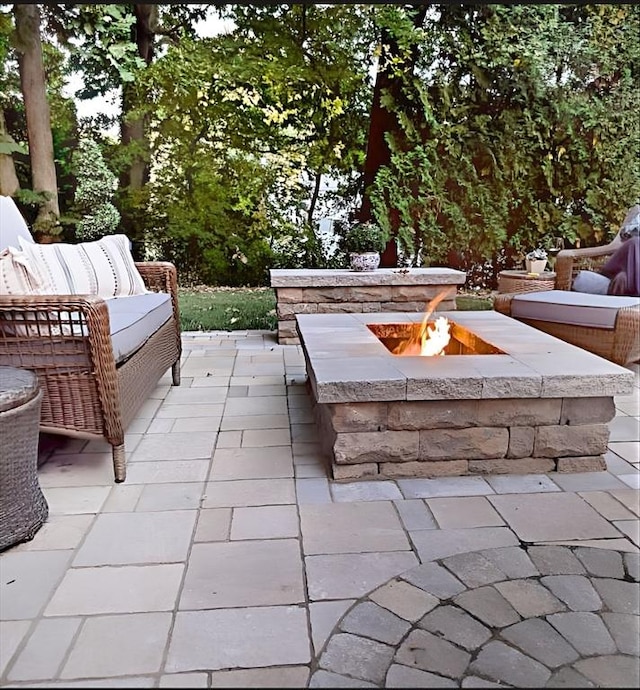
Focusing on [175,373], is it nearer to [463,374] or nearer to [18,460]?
[18,460]

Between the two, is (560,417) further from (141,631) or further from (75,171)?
(75,171)

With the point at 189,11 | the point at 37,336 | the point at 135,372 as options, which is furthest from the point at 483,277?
the point at 37,336

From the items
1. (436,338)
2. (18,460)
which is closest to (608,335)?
(436,338)

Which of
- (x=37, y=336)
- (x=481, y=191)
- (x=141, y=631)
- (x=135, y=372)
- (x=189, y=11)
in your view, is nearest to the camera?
(x=141, y=631)

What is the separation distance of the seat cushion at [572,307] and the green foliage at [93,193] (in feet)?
10.9

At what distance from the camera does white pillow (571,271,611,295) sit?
3.40m

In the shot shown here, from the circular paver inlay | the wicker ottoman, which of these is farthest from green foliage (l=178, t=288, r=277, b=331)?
the circular paver inlay

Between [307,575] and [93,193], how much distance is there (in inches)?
167

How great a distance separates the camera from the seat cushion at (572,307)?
2.88 meters

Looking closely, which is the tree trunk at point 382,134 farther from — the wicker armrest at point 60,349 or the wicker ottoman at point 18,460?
the wicker ottoman at point 18,460

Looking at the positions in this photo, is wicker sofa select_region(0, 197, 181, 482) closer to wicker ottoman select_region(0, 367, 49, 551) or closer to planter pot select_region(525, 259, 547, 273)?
wicker ottoman select_region(0, 367, 49, 551)

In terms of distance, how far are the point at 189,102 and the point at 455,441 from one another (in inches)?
160

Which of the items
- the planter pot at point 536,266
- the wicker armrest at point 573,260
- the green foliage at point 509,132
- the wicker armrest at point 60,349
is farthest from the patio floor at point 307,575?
the green foliage at point 509,132

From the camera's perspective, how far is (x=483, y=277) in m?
5.23
